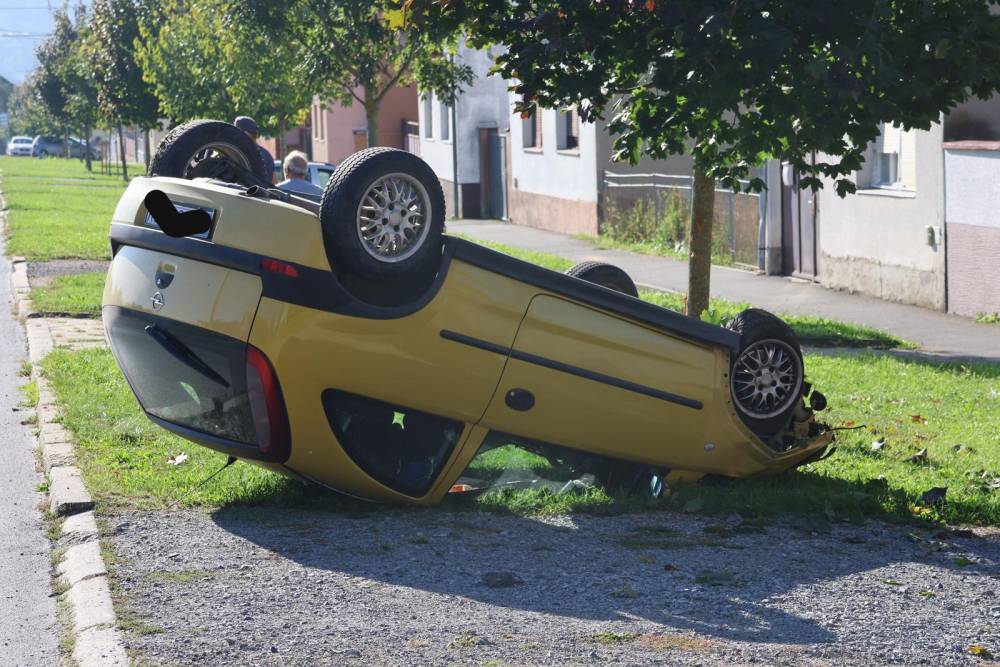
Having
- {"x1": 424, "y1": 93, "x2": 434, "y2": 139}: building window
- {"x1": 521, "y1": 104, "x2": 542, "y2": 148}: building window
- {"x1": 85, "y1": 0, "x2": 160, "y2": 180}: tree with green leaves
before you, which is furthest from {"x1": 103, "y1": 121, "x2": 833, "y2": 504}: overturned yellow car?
{"x1": 85, "y1": 0, "x2": 160, "y2": 180}: tree with green leaves

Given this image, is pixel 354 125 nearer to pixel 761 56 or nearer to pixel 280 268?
pixel 761 56

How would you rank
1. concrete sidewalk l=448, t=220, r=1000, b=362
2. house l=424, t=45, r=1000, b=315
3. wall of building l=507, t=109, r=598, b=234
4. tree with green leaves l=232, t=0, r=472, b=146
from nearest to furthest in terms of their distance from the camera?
concrete sidewalk l=448, t=220, r=1000, b=362 < house l=424, t=45, r=1000, b=315 < tree with green leaves l=232, t=0, r=472, b=146 < wall of building l=507, t=109, r=598, b=234

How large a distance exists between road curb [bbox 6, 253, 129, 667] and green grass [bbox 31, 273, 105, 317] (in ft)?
16.7

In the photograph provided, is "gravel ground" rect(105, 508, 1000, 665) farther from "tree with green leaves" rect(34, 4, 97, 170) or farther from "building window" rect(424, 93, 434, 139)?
"tree with green leaves" rect(34, 4, 97, 170)

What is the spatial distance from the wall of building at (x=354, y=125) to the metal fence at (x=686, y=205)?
60.1 feet

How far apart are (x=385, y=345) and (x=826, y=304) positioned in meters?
11.7

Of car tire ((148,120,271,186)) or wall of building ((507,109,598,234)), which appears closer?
car tire ((148,120,271,186))

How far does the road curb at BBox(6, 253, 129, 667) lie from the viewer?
4.93 m

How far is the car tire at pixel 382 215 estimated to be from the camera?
19.7 ft

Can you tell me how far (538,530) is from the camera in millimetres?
6527

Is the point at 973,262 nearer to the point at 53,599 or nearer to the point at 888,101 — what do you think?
the point at 888,101

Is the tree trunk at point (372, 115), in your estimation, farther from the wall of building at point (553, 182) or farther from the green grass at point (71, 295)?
the wall of building at point (553, 182)

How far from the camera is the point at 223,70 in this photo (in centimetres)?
2864

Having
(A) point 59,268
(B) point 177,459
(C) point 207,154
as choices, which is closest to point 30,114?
(A) point 59,268
